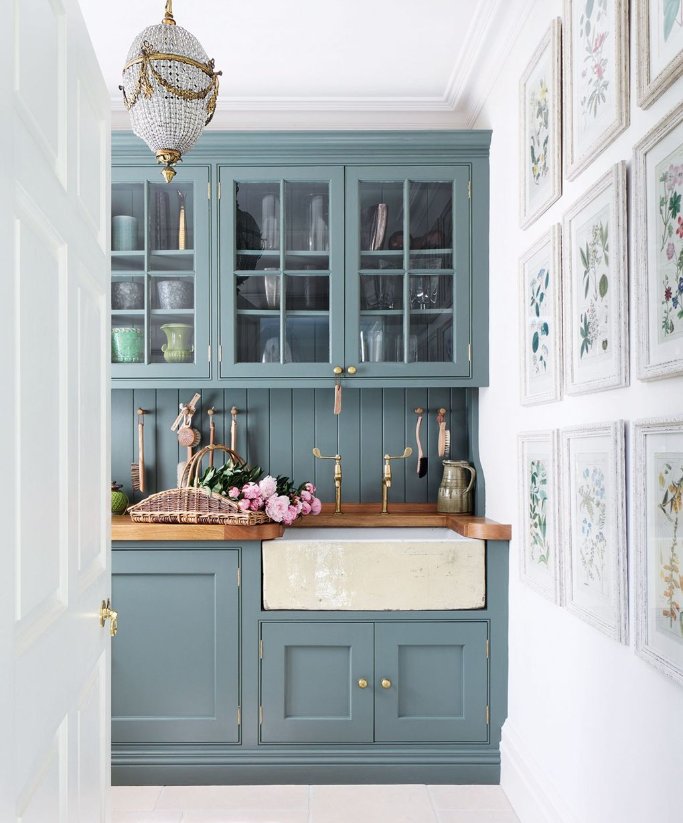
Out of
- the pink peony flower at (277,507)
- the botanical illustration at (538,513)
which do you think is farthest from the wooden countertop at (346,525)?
the botanical illustration at (538,513)

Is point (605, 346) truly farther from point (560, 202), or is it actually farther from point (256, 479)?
point (256, 479)

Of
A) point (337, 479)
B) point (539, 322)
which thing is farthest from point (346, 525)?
point (539, 322)

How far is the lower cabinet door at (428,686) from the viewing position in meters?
2.66

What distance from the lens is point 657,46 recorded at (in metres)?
1.43

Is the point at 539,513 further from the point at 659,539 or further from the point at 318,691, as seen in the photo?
the point at 318,691

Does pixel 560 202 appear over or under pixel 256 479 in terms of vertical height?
over

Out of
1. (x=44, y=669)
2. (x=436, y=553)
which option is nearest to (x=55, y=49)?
(x=44, y=669)

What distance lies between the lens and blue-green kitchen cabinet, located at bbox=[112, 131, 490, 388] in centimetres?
290

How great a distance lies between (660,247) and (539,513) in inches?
40.8

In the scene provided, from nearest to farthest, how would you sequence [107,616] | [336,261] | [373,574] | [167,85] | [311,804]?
[107,616], [167,85], [311,804], [373,574], [336,261]

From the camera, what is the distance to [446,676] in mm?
2676

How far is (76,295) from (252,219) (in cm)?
177

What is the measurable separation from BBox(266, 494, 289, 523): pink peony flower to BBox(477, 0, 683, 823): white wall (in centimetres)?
81

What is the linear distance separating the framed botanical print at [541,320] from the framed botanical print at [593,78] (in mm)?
256
